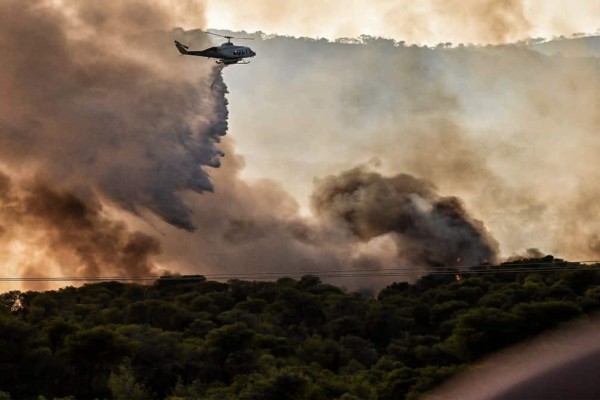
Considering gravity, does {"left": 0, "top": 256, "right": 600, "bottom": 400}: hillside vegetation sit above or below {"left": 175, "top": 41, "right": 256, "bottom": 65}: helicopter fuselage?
below

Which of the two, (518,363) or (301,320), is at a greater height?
(301,320)

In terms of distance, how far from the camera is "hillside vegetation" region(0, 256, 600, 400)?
195 feet

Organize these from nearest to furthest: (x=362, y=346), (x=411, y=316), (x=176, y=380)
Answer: (x=176, y=380), (x=362, y=346), (x=411, y=316)

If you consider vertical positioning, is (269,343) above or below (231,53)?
below

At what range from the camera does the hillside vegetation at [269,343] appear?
59344 millimetres

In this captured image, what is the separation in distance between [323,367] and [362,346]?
8850 millimetres

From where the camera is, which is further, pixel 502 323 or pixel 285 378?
pixel 502 323

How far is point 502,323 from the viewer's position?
69062 millimetres

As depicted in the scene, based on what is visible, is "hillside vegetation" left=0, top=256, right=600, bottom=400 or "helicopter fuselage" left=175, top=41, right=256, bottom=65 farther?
"helicopter fuselage" left=175, top=41, right=256, bottom=65

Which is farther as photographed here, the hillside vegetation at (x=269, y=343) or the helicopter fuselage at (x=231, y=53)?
the helicopter fuselage at (x=231, y=53)

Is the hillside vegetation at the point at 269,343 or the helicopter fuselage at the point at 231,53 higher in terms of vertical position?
the helicopter fuselage at the point at 231,53

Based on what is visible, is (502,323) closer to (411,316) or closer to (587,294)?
(587,294)

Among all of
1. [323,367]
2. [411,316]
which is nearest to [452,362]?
[323,367]

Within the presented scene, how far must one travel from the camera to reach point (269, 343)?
76.1 meters
